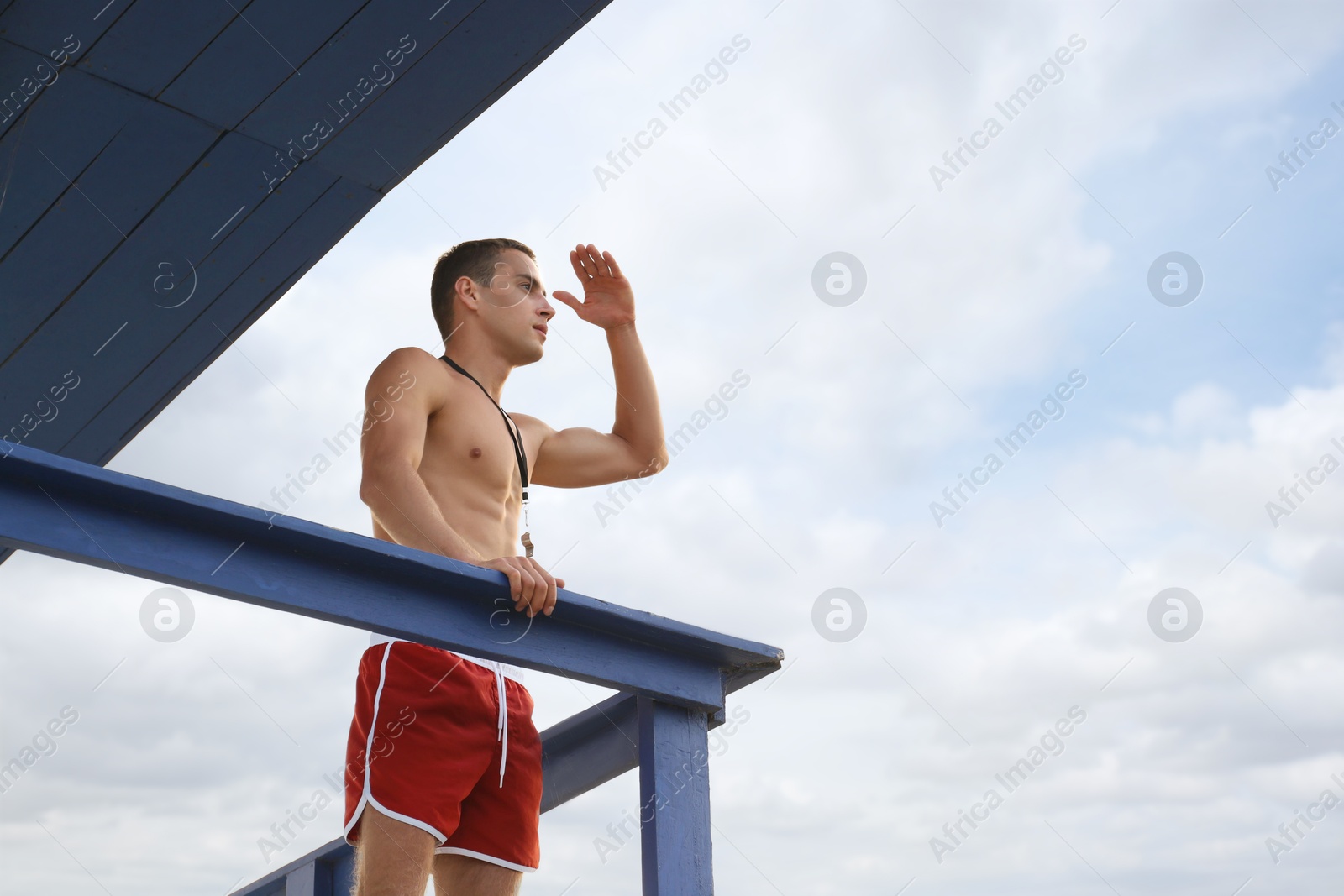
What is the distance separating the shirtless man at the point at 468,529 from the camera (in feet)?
6.85

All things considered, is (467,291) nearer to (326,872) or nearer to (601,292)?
(601,292)

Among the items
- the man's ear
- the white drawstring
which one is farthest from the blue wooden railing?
the man's ear

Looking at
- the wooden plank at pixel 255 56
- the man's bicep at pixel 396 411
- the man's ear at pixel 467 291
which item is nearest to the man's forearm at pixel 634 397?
the man's ear at pixel 467 291

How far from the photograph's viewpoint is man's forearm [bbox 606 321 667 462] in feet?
9.23

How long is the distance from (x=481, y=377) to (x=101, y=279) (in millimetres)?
1182

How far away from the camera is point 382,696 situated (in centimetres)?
221

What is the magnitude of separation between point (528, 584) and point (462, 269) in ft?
4.68

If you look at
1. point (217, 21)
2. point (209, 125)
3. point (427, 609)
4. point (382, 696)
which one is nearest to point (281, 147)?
point (209, 125)

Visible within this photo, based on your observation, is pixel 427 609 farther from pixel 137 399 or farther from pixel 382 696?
pixel 137 399

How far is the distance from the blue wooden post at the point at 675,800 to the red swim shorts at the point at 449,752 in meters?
0.55

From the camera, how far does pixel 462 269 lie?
2.89 meters

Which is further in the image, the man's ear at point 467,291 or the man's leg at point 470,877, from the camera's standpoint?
the man's ear at point 467,291

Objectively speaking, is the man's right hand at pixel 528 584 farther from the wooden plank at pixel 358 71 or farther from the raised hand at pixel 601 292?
the wooden plank at pixel 358 71

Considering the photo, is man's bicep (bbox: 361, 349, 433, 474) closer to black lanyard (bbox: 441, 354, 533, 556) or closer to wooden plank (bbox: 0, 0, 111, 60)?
black lanyard (bbox: 441, 354, 533, 556)
